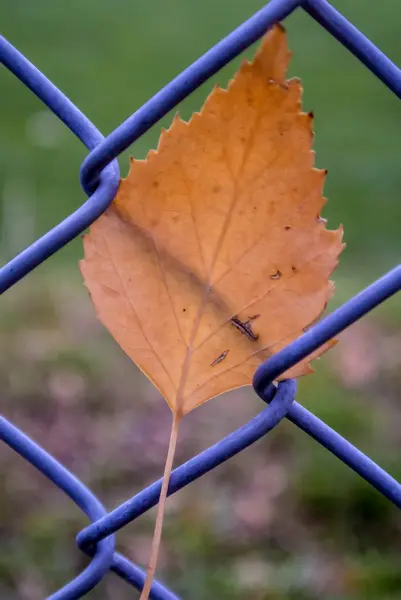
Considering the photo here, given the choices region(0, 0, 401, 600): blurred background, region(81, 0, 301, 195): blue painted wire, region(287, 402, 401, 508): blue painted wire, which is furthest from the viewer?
region(0, 0, 401, 600): blurred background

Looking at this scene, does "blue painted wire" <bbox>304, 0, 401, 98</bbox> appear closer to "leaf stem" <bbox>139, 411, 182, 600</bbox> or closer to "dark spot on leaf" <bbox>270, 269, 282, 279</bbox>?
"dark spot on leaf" <bbox>270, 269, 282, 279</bbox>

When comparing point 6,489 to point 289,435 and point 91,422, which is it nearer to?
point 91,422

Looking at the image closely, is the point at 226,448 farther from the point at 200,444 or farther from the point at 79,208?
the point at 200,444

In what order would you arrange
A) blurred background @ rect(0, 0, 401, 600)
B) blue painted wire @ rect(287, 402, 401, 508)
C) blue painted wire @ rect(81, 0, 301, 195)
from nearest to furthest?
blue painted wire @ rect(81, 0, 301, 195)
blue painted wire @ rect(287, 402, 401, 508)
blurred background @ rect(0, 0, 401, 600)

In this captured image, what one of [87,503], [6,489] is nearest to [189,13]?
[6,489]

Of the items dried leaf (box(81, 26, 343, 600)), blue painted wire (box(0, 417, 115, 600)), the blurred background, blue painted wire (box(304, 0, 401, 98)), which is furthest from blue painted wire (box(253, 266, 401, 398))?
the blurred background

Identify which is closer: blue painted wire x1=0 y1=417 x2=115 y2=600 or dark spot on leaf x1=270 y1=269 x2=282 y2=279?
dark spot on leaf x1=270 y1=269 x2=282 y2=279
